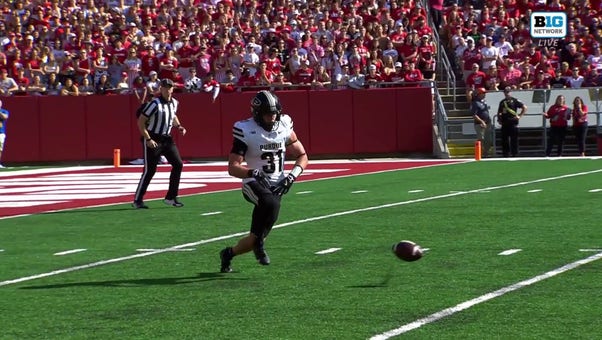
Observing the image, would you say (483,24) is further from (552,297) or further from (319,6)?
(552,297)

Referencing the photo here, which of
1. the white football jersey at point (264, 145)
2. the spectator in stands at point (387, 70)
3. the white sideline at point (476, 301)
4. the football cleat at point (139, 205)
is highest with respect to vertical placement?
the spectator in stands at point (387, 70)

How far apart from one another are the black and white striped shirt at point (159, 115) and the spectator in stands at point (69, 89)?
14486 mm

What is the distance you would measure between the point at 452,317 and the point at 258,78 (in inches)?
926

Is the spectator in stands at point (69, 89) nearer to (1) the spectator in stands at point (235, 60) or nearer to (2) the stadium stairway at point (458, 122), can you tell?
(1) the spectator in stands at point (235, 60)

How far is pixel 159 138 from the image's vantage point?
1753 centimetres

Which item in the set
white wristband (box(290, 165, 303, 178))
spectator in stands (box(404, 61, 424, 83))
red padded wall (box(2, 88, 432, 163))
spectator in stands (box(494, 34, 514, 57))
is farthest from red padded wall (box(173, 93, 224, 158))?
white wristband (box(290, 165, 303, 178))

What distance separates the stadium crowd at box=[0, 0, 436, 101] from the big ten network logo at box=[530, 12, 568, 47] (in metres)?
2.65

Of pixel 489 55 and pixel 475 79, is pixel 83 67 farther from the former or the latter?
pixel 489 55

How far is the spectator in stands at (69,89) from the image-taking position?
1238 inches

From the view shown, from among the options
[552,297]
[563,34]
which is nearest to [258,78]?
[563,34]

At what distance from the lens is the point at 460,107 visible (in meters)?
32.2

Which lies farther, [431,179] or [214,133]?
[214,133]

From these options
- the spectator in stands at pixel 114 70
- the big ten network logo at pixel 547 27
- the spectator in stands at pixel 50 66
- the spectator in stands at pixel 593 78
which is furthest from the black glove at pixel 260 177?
the big ten network logo at pixel 547 27

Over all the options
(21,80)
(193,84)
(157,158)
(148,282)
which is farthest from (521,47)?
(148,282)
